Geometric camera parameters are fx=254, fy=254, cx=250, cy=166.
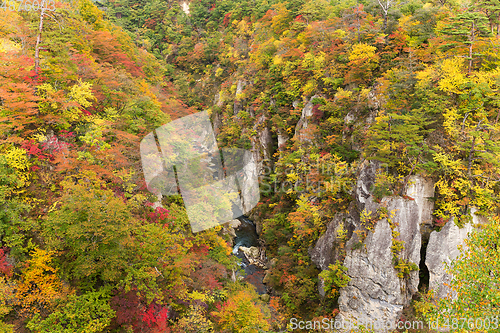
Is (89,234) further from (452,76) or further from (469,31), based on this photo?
(469,31)

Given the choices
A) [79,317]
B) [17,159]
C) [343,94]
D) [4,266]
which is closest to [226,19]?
[343,94]

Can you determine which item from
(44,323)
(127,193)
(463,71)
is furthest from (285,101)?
(44,323)

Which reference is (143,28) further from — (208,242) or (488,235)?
(488,235)

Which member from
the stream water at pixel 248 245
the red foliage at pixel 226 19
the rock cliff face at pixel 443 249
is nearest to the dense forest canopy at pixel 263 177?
the rock cliff face at pixel 443 249

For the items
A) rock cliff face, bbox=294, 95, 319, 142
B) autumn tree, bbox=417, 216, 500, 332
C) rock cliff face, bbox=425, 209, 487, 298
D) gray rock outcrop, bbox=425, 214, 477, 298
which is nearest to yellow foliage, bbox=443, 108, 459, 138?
rock cliff face, bbox=425, 209, 487, 298

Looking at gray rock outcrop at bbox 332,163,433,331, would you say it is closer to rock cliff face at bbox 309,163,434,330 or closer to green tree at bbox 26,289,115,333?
rock cliff face at bbox 309,163,434,330

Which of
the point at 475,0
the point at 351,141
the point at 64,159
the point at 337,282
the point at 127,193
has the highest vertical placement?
the point at 475,0

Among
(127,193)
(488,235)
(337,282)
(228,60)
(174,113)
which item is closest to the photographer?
(488,235)
